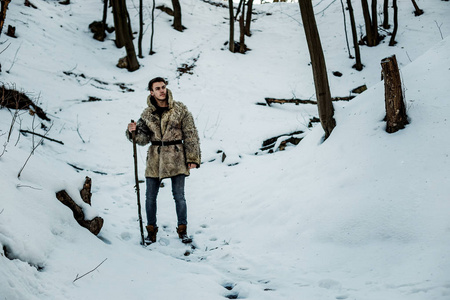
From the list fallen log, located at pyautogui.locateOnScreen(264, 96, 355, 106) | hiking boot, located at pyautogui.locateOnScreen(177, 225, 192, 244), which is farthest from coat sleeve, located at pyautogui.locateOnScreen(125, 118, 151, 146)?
fallen log, located at pyautogui.locateOnScreen(264, 96, 355, 106)

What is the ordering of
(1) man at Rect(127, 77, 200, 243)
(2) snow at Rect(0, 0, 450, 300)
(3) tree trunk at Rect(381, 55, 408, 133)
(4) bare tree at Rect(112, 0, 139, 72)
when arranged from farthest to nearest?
(4) bare tree at Rect(112, 0, 139, 72) → (1) man at Rect(127, 77, 200, 243) → (3) tree trunk at Rect(381, 55, 408, 133) → (2) snow at Rect(0, 0, 450, 300)

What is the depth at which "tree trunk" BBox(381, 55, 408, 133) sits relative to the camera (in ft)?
13.4

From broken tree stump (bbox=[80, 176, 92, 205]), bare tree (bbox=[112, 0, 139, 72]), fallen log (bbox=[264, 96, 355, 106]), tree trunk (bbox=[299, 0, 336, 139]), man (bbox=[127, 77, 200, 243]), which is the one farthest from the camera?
bare tree (bbox=[112, 0, 139, 72])

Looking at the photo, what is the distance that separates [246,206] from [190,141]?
1.54 meters

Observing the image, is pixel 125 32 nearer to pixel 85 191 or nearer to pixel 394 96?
pixel 85 191

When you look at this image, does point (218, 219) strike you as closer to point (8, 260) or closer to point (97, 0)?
point (8, 260)

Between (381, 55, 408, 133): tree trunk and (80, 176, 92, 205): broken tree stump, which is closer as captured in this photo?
(80, 176, 92, 205): broken tree stump

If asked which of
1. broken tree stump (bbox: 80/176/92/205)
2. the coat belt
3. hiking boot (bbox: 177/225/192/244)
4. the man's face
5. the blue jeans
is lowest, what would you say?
hiking boot (bbox: 177/225/192/244)

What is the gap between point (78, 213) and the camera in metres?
3.45

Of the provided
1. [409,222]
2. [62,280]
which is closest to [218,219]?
[409,222]

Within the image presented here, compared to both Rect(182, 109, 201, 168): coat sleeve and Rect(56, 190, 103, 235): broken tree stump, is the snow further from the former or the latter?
Rect(182, 109, 201, 168): coat sleeve

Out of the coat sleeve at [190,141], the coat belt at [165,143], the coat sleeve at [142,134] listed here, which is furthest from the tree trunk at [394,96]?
the coat sleeve at [142,134]

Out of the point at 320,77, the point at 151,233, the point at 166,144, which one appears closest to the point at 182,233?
the point at 151,233

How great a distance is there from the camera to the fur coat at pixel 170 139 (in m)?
4.27
